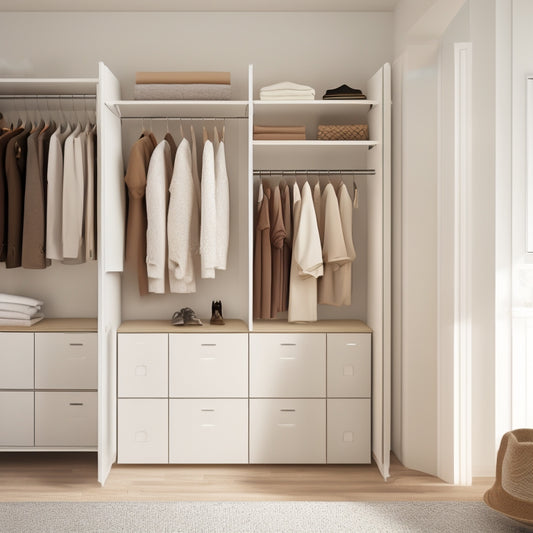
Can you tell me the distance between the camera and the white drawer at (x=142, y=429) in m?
3.41

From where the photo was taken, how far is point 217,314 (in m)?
3.60

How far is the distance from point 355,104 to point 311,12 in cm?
78

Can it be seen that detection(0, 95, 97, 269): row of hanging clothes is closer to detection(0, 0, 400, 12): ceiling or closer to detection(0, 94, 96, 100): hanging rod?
detection(0, 94, 96, 100): hanging rod

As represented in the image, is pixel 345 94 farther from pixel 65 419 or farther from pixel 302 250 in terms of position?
pixel 65 419

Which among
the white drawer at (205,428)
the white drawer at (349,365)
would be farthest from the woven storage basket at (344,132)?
the white drawer at (205,428)

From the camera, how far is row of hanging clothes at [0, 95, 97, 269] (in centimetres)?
339

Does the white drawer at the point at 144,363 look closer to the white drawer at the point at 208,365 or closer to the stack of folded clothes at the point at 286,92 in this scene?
the white drawer at the point at 208,365

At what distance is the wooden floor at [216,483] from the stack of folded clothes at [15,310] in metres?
0.85

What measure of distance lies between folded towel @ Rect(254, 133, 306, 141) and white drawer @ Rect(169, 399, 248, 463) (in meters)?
1.54

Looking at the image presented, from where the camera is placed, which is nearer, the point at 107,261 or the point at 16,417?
the point at 107,261

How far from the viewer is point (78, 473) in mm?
3398

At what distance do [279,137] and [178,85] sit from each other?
0.66 metres

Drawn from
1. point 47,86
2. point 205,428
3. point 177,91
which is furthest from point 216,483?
point 47,86

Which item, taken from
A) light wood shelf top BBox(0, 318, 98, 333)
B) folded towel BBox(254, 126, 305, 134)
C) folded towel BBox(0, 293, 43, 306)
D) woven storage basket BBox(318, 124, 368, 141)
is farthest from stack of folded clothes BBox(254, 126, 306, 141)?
folded towel BBox(0, 293, 43, 306)
